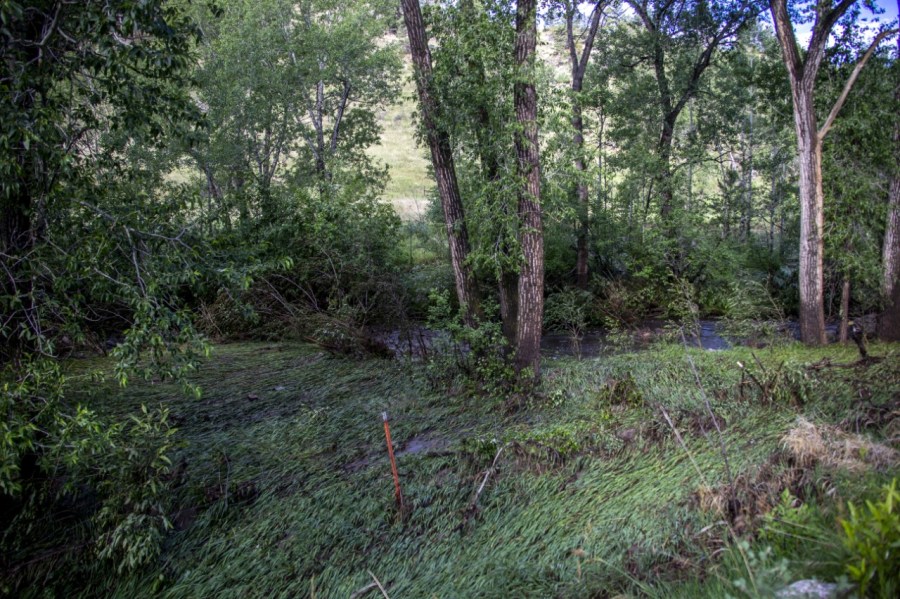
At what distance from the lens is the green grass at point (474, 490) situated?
3.96 m

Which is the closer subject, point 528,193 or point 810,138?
point 528,193

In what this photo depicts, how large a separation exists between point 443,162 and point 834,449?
751 cm

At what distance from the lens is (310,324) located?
11750 mm

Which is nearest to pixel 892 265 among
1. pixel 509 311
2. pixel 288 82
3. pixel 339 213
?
pixel 509 311

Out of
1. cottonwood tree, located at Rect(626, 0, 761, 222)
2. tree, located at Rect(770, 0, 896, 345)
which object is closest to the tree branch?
tree, located at Rect(770, 0, 896, 345)

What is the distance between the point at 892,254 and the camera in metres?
10.1

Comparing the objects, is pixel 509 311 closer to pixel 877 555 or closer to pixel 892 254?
pixel 892 254

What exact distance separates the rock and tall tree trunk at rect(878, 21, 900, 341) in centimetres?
937

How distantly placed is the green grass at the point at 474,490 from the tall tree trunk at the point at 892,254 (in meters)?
2.49

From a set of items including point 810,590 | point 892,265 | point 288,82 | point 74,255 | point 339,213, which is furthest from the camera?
point 288,82

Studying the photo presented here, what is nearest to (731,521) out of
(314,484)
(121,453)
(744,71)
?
(314,484)

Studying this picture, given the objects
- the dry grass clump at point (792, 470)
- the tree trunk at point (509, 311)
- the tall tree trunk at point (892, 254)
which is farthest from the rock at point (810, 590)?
the tall tree trunk at point (892, 254)

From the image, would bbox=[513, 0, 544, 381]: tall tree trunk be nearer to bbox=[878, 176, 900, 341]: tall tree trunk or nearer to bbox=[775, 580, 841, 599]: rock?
bbox=[878, 176, 900, 341]: tall tree trunk

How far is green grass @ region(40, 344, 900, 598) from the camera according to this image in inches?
156
